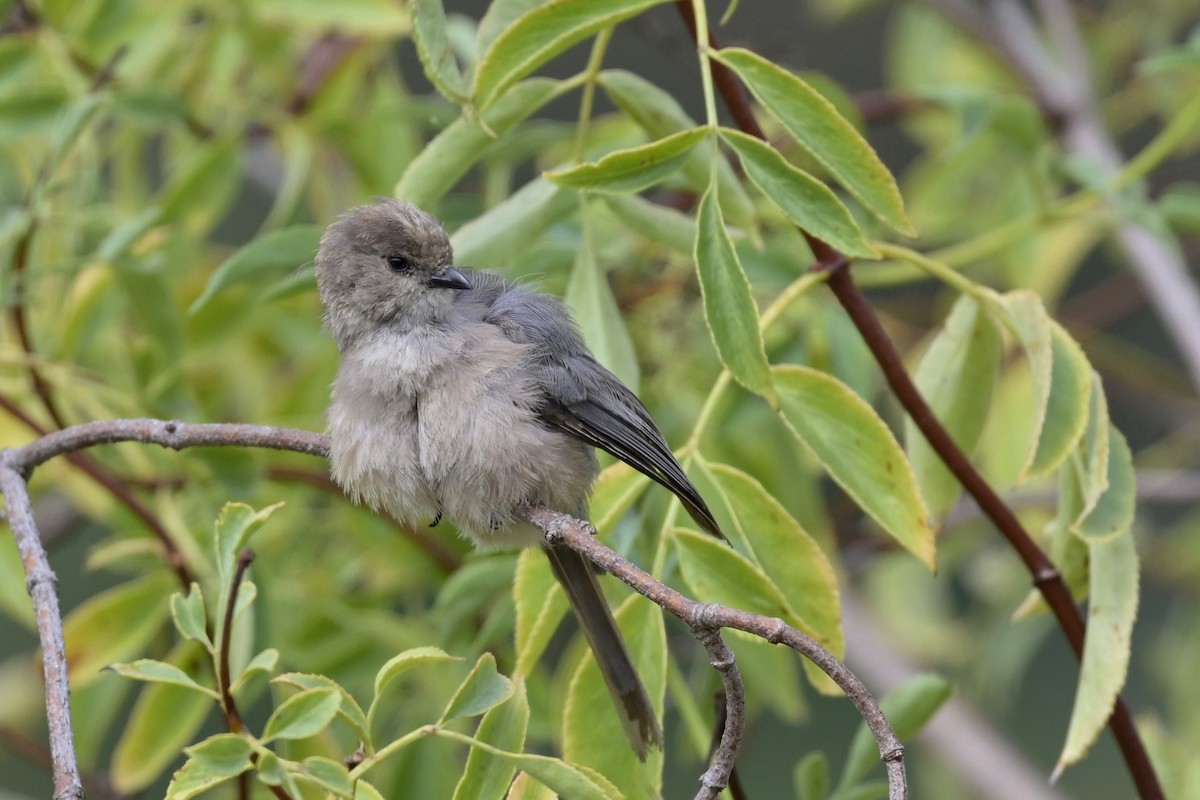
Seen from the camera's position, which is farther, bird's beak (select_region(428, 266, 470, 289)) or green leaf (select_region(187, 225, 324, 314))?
bird's beak (select_region(428, 266, 470, 289))

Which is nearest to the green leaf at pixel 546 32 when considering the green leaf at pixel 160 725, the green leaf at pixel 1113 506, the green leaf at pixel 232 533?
the green leaf at pixel 232 533

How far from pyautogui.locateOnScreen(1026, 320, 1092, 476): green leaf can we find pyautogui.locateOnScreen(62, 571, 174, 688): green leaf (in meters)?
1.84

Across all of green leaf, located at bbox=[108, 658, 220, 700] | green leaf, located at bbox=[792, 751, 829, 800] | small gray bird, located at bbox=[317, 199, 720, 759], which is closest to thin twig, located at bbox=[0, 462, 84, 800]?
green leaf, located at bbox=[108, 658, 220, 700]

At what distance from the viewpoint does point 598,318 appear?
2422mm

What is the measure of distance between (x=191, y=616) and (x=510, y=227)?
950 millimetres

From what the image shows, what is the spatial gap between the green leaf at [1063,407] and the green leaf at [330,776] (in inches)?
44.5

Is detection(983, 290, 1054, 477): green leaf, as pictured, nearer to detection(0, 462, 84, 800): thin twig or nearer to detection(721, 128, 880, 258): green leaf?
detection(721, 128, 880, 258): green leaf

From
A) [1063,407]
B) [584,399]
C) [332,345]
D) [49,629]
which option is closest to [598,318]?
[584,399]

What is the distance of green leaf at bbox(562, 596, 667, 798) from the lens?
208cm

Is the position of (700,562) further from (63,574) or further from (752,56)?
(63,574)

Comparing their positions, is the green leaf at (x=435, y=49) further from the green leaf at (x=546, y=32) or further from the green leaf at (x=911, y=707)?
the green leaf at (x=911, y=707)

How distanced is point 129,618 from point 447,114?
1301 millimetres

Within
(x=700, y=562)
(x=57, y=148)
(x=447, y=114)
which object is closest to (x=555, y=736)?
(x=700, y=562)

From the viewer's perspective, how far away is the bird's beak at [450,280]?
9.03 feet
